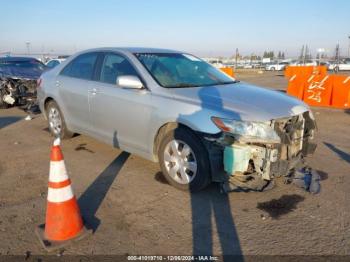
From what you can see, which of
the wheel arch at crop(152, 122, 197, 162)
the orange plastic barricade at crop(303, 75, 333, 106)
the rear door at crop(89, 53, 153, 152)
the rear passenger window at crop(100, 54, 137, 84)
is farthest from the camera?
the orange plastic barricade at crop(303, 75, 333, 106)

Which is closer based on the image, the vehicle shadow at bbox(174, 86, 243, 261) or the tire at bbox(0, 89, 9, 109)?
the vehicle shadow at bbox(174, 86, 243, 261)

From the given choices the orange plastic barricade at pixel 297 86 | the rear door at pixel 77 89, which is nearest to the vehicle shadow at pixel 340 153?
the rear door at pixel 77 89

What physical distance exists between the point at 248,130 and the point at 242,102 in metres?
0.45

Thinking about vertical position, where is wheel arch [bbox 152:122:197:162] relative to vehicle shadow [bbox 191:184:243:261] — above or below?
above

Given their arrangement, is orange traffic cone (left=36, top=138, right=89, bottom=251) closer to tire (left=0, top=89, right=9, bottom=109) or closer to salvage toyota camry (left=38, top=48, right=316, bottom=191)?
salvage toyota camry (left=38, top=48, right=316, bottom=191)

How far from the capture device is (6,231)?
3162 millimetres

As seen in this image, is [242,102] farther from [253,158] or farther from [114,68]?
[114,68]

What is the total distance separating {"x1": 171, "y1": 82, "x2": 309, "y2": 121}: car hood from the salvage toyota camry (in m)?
0.01

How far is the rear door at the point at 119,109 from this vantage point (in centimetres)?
439

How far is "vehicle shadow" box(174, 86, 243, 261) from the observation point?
2922 mm

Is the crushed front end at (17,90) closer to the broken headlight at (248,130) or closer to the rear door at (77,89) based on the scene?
the rear door at (77,89)

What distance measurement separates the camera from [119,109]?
15.3 ft

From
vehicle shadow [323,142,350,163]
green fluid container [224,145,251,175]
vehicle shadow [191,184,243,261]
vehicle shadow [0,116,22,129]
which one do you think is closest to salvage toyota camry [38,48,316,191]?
green fluid container [224,145,251,175]

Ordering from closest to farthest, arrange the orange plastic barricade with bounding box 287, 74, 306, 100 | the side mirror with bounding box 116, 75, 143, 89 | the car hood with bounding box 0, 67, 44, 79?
1. the side mirror with bounding box 116, 75, 143, 89
2. the car hood with bounding box 0, 67, 44, 79
3. the orange plastic barricade with bounding box 287, 74, 306, 100
